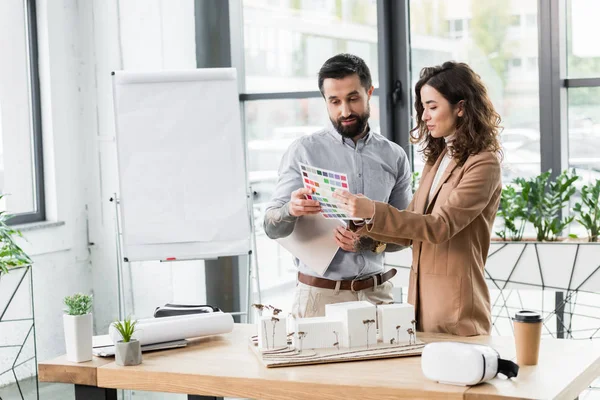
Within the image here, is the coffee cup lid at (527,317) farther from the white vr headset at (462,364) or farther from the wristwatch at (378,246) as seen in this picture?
the wristwatch at (378,246)

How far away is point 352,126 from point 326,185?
449mm

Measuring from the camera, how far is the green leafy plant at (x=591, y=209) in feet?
12.2

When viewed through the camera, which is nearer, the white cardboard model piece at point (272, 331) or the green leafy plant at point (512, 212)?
the white cardboard model piece at point (272, 331)

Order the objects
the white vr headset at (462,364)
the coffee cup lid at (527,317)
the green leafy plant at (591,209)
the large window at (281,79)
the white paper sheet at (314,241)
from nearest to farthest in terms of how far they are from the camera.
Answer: the white vr headset at (462,364) < the coffee cup lid at (527,317) < the white paper sheet at (314,241) < the green leafy plant at (591,209) < the large window at (281,79)

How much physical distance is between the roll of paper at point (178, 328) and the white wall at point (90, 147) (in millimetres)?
2335

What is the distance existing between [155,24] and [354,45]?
1.17 m

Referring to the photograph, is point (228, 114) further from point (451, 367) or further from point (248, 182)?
point (451, 367)

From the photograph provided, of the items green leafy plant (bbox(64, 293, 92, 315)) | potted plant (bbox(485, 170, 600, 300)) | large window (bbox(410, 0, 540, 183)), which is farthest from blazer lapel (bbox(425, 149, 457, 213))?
large window (bbox(410, 0, 540, 183))

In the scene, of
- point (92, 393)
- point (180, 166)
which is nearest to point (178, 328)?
point (92, 393)

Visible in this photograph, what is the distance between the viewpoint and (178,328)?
234 cm

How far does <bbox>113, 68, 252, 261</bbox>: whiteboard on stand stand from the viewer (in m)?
3.83

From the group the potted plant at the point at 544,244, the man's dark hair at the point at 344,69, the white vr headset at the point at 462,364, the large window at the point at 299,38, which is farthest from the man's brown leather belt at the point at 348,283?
the large window at the point at 299,38

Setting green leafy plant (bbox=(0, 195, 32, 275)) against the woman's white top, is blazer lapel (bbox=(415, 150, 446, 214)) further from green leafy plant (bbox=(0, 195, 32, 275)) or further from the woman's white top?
green leafy plant (bbox=(0, 195, 32, 275))

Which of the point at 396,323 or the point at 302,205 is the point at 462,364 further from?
the point at 302,205
